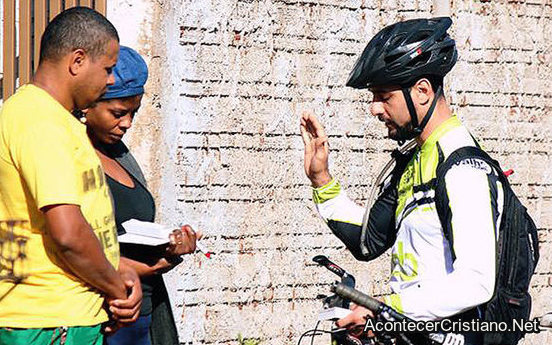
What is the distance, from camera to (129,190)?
15.0 feet

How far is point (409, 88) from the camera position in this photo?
402cm

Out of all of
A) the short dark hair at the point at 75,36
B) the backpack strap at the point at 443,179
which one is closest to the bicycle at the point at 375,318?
the backpack strap at the point at 443,179

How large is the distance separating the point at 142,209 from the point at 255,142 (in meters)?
2.08

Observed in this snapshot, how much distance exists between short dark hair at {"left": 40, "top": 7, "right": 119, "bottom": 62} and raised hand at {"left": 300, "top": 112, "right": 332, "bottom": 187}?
37.1 inches

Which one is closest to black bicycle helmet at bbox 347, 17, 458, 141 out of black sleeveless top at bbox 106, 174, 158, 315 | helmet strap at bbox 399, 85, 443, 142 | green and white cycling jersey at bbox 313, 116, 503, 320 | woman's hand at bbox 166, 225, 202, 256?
helmet strap at bbox 399, 85, 443, 142

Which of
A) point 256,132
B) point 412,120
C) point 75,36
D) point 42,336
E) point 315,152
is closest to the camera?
point 42,336

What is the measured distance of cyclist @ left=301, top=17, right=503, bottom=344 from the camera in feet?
11.8

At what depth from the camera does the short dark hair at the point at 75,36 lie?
12.5ft

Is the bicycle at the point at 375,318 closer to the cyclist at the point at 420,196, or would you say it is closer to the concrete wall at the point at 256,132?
the cyclist at the point at 420,196

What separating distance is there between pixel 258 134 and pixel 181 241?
2.18 metres

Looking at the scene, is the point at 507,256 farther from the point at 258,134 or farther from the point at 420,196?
the point at 258,134

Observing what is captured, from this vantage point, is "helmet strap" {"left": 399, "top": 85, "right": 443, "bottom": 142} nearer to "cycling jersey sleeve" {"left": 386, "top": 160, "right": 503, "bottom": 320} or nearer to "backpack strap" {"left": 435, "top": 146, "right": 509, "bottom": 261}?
"backpack strap" {"left": 435, "top": 146, "right": 509, "bottom": 261}

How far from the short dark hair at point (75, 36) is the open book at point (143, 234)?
2.61ft

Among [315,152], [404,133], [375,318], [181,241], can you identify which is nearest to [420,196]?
[404,133]
